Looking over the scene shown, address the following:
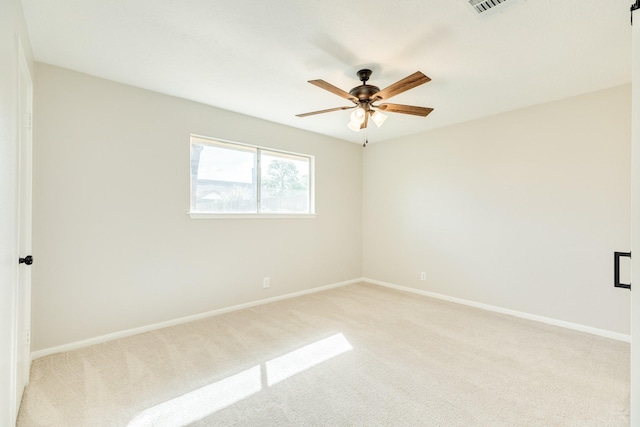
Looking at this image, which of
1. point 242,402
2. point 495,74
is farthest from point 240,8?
point 242,402

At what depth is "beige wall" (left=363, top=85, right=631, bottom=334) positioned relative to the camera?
292 centimetres

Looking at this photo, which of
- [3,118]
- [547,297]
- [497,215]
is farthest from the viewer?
[497,215]

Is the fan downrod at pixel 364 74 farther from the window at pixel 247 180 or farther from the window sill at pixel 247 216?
the window sill at pixel 247 216

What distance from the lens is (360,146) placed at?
5.23 meters

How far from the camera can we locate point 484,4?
175 cm

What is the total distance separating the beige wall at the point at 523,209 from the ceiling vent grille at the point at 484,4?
2118 millimetres

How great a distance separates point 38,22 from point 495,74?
3.47 meters

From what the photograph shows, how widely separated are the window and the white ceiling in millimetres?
713

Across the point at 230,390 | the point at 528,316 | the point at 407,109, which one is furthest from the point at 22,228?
the point at 528,316

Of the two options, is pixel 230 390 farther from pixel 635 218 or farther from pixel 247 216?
pixel 635 218

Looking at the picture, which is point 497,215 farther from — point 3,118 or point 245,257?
point 3,118

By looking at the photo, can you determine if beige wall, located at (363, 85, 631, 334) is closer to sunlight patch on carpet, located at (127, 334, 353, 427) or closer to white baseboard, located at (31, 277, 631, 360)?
white baseboard, located at (31, 277, 631, 360)

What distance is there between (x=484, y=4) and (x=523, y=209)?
8.21 feet

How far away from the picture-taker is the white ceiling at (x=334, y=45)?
72.0 inches
